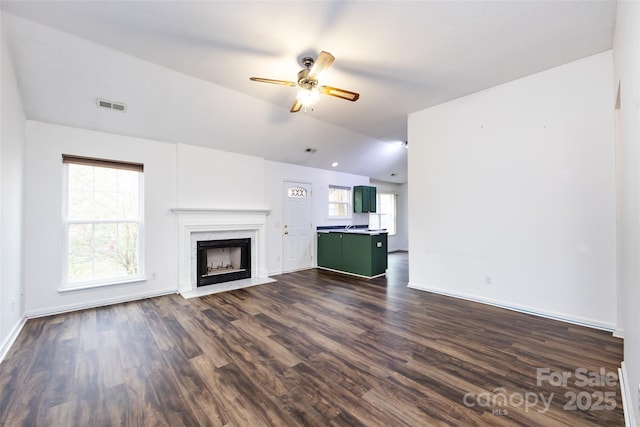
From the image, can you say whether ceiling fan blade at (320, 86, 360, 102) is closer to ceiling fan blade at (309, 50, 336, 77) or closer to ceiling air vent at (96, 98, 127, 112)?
ceiling fan blade at (309, 50, 336, 77)

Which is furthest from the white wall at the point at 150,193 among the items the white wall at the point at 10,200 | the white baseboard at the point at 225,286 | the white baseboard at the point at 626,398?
the white baseboard at the point at 626,398

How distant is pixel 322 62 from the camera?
8.05 feet

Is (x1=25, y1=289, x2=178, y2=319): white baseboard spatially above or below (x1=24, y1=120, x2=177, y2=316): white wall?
below

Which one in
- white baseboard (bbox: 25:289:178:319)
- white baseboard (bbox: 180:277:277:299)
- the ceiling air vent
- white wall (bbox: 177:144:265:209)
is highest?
the ceiling air vent

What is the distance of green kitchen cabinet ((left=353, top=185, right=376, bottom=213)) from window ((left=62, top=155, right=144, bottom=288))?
17.1 feet

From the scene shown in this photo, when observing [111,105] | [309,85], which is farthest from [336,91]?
[111,105]

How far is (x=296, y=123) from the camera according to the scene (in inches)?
193

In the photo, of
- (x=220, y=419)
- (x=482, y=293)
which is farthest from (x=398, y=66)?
(x=220, y=419)

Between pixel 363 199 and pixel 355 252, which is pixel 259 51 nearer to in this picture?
pixel 355 252

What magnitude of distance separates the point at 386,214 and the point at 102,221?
7784 mm

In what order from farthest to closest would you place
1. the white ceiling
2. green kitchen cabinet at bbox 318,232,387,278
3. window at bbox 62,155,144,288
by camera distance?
1. green kitchen cabinet at bbox 318,232,387,278
2. window at bbox 62,155,144,288
3. the white ceiling

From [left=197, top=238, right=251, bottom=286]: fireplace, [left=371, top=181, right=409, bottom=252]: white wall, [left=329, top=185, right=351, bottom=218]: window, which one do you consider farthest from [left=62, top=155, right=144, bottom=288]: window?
[left=371, top=181, right=409, bottom=252]: white wall

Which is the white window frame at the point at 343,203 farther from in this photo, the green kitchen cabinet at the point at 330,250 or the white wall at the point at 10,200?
the white wall at the point at 10,200

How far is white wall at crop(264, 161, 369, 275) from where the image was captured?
5758 millimetres
